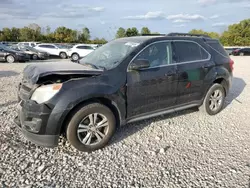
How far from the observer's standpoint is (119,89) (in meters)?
3.40

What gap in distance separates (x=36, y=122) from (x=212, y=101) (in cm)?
380

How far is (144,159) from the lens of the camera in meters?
3.19

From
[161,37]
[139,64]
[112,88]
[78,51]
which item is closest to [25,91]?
[112,88]

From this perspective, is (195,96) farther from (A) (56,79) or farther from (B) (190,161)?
(A) (56,79)

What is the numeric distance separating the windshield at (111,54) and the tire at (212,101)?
7.03 feet

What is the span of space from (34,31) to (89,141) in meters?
42.0

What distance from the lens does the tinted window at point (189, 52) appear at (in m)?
4.25

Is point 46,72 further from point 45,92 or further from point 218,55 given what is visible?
point 218,55

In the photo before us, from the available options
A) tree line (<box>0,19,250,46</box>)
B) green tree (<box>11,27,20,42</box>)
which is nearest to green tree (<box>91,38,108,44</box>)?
tree line (<box>0,19,250,46</box>)

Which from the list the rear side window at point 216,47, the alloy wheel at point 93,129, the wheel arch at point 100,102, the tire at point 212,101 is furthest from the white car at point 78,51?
the alloy wheel at point 93,129

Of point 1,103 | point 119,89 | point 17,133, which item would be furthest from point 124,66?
point 1,103

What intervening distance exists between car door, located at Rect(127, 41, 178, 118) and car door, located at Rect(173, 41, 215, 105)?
17cm

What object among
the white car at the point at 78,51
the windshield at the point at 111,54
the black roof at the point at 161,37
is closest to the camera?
the windshield at the point at 111,54

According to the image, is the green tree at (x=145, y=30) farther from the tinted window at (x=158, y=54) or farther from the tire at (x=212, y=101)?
the tinted window at (x=158, y=54)
